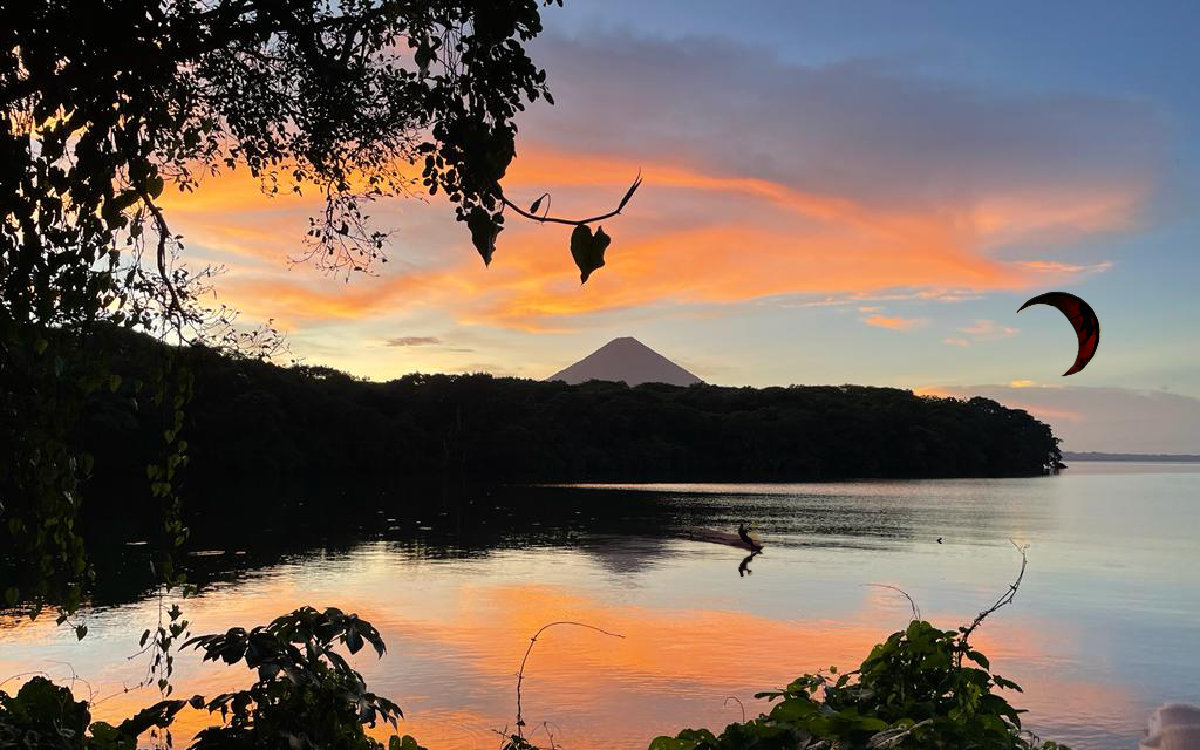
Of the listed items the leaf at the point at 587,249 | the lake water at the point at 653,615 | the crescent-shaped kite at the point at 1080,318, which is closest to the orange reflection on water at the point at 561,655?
the lake water at the point at 653,615

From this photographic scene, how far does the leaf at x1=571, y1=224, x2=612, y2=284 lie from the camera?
8.78 ft

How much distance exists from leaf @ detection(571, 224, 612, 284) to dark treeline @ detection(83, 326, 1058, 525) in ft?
213

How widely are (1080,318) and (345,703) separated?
3675mm

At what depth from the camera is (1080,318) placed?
377 centimetres

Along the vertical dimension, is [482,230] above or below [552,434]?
below

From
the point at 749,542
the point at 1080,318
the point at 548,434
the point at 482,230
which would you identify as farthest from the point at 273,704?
the point at 548,434

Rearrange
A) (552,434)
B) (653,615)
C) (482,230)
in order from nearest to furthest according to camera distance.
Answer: (482,230)
(653,615)
(552,434)

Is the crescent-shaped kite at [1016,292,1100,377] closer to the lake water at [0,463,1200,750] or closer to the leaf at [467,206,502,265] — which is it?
the leaf at [467,206,502,265]

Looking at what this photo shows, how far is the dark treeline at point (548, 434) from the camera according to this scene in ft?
275

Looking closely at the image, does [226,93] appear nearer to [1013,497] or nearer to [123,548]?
[123,548]

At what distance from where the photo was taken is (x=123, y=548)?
3562 centimetres

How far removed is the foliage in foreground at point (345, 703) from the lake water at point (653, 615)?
32.1 feet

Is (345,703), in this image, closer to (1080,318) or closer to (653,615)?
(1080,318)

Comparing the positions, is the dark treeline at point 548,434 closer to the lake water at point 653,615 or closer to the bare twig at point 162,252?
the lake water at point 653,615
